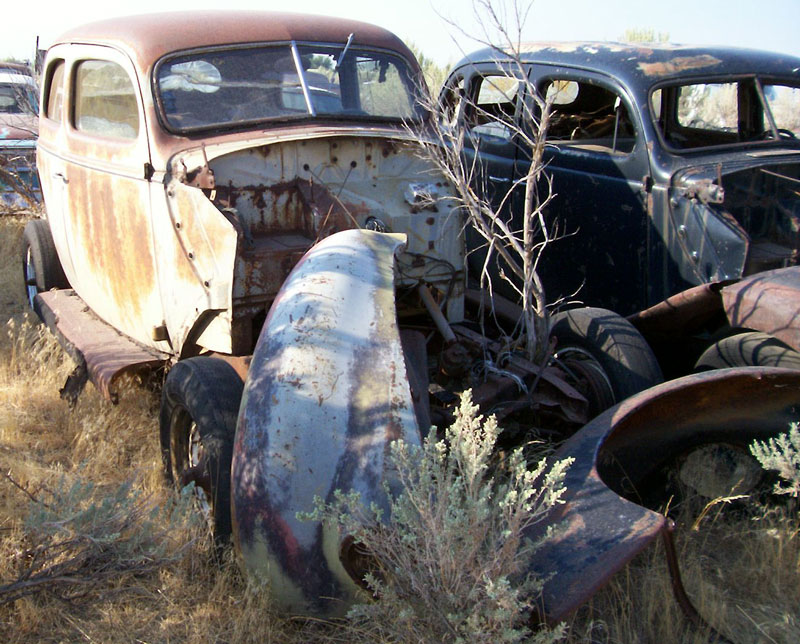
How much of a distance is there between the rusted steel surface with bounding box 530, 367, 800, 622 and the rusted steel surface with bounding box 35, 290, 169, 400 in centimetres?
236

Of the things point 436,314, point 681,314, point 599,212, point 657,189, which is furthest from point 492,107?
point 681,314

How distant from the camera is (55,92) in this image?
5.39m

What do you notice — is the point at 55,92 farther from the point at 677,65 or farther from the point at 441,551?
the point at 441,551

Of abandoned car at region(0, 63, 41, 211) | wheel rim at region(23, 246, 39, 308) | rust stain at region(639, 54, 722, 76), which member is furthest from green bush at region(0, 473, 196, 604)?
abandoned car at region(0, 63, 41, 211)

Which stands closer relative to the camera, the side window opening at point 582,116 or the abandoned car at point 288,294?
the abandoned car at point 288,294

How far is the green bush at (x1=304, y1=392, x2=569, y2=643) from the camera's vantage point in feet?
7.35

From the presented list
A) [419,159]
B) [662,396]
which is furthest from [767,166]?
[662,396]

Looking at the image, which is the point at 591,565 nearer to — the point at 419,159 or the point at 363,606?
the point at 363,606

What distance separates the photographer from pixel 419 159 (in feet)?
14.0

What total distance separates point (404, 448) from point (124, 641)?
1.09m

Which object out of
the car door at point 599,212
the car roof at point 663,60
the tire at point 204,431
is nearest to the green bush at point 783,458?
the car door at point 599,212

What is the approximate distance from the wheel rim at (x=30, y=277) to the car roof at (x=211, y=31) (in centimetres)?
195

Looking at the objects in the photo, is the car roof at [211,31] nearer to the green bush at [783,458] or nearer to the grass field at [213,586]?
the grass field at [213,586]

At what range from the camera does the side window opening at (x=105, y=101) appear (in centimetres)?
430
